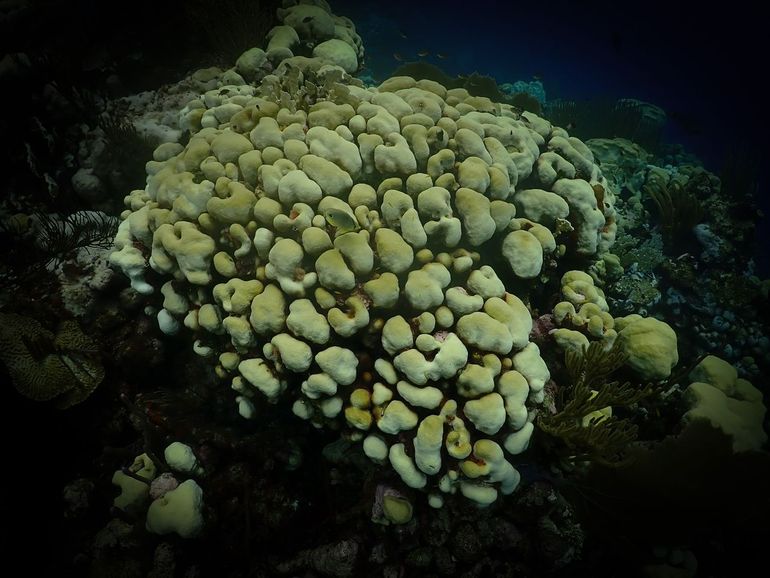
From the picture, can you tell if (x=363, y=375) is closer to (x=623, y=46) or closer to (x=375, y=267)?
(x=375, y=267)

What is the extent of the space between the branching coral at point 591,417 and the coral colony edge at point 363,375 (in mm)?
21

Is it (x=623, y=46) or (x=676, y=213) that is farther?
(x=623, y=46)

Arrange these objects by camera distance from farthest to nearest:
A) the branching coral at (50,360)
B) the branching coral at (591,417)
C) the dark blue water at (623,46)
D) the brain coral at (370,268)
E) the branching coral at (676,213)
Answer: the dark blue water at (623,46), the branching coral at (676,213), the branching coral at (50,360), the branching coral at (591,417), the brain coral at (370,268)

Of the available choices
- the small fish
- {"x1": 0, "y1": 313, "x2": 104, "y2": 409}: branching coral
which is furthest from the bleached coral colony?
{"x1": 0, "y1": 313, "x2": 104, "y2": 409}: branching coral

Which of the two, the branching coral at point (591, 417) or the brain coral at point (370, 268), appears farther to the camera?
the branching coral at point (591, 417)

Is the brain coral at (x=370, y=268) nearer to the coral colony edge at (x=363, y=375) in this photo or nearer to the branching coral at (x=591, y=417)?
the coral colony edge at (x=363, y=375)

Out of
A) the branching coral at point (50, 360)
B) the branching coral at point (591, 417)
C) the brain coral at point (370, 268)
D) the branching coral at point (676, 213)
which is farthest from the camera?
the branching coral at point (676, 213)

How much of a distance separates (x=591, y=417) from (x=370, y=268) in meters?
2.15

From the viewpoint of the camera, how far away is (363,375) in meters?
2.75

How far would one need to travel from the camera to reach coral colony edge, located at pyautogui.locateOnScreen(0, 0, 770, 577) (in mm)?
2568

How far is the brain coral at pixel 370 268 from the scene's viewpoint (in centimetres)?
249

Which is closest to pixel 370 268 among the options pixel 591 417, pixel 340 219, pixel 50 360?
pixel 340 219

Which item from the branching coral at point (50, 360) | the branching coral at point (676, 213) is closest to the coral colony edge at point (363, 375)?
the branching coral at point (50, 360)

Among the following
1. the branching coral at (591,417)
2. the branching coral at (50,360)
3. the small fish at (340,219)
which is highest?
the small fish at (340,219)
